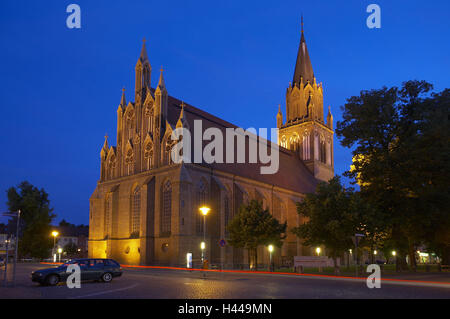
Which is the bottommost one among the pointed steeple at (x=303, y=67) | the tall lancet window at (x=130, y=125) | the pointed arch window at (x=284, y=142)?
the tall lancet window at (x=130, y=125)

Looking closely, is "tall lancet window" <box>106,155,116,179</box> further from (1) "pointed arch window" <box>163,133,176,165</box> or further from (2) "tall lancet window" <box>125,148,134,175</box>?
(1) "pointed arch window" <box>163,133,176,165</box>

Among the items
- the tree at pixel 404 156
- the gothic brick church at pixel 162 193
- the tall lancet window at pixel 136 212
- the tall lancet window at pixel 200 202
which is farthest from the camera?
the tall lancet window at pixel 136 212

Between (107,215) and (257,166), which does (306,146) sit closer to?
(257,166)

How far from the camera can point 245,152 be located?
210 ft

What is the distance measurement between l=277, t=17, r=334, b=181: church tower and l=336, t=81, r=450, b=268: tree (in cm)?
4155

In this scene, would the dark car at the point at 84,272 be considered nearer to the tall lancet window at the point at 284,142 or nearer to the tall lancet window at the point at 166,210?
the tall lancet window at the point at 166,210

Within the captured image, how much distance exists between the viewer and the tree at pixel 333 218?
33.9 meters

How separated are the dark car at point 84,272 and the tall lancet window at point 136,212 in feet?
89.1

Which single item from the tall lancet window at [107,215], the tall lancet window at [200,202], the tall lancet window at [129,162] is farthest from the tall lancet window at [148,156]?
the tall lancet window at [107,215]

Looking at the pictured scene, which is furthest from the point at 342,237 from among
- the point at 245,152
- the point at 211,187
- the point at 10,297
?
the point at 245,152

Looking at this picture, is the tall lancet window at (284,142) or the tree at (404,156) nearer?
the tree at (404,156)

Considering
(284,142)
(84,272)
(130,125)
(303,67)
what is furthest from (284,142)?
(84,272)

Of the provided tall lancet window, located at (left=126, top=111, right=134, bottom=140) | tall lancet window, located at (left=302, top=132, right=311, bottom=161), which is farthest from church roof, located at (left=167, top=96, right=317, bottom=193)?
tall lancet window, located at (left=126, top=111, right=134, bottom=140)

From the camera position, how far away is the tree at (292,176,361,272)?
3388 cm
